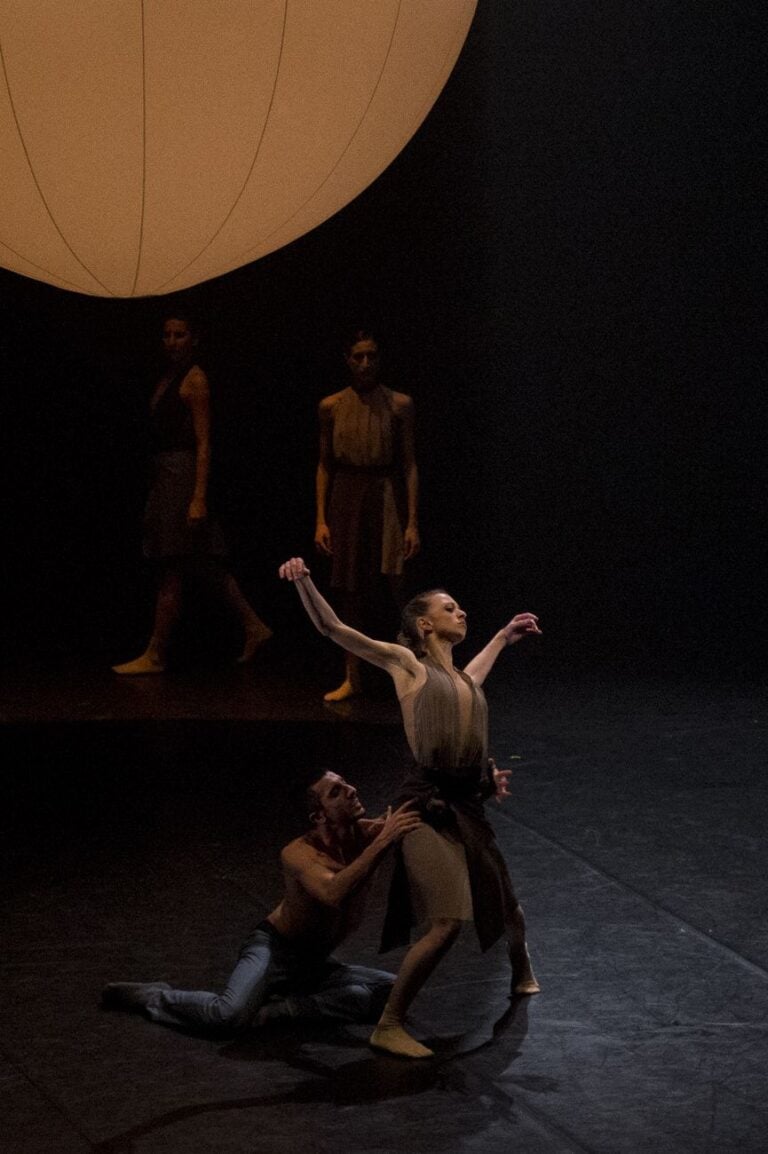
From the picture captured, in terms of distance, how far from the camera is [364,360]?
7668mm

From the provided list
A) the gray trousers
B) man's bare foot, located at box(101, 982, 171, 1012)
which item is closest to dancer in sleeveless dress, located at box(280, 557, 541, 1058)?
the gray trousers

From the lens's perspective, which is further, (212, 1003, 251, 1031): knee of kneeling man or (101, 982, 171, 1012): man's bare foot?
(101, 982, 171, 1012): man's bare foot

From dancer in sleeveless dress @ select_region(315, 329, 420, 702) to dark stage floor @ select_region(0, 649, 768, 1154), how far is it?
0.52 meters

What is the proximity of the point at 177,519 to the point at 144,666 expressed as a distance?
2.15ft

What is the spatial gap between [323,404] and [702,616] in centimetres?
256

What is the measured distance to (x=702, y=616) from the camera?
9414 millimetres

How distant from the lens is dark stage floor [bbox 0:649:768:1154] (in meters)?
3.95

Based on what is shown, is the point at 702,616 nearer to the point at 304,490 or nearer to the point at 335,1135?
the point at 304,490

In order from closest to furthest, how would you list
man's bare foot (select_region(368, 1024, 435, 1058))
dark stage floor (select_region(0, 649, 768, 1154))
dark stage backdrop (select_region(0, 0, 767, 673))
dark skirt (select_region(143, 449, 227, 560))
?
dark stage floor (select_region(0, 649, 768, 1154)) < man's bare foot (select_region(368, 1024, 435, 1058)) < dark skirt (select_region(143, 449, 227, 560)) < dark stage backdrop (select_region(0, 0, 767, 673))

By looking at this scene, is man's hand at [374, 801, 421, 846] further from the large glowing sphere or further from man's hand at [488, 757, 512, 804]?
the large glowing sphere

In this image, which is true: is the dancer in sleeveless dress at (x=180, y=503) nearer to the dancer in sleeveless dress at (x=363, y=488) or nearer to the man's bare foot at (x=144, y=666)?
the man's bare foot at (x=144, y=666)

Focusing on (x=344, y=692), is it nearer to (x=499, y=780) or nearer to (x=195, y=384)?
(x=195, y=384)

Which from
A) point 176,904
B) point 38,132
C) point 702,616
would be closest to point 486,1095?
point 176,904

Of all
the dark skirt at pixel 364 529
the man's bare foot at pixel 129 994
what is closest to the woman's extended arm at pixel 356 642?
the man's bare foot at pixel 129 994
